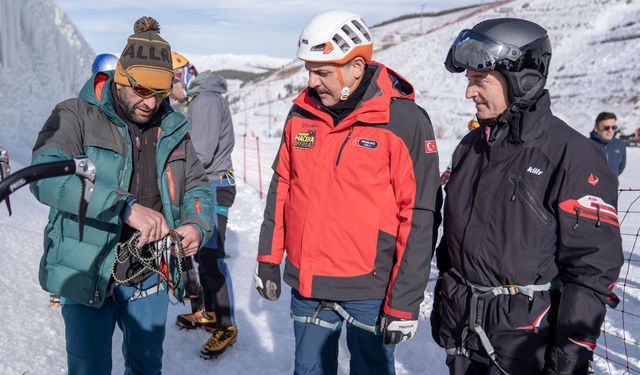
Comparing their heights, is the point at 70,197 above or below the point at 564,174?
below

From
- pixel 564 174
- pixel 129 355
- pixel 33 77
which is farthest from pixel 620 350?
pixel 33 77

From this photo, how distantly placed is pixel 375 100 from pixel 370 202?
1.79 feet

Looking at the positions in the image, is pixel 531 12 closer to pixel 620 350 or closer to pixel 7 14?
pixel 7 14

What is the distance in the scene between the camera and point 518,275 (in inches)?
94.9

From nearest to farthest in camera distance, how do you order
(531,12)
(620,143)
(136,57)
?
(136,57)
(620,143)
(531,12)

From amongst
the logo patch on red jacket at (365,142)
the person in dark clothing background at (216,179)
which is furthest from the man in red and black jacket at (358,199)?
the person in dark clothing background at (216,179)

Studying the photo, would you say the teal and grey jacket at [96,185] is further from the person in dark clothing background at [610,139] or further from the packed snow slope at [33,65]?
the packed snow slope at [33,65]

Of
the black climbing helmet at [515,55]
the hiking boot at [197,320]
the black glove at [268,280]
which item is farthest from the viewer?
the hiking boot at [197,320]

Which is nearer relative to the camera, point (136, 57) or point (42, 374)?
point (136, 57)

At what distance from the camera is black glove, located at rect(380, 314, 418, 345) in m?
2.82

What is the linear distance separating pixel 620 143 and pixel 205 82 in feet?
19.9

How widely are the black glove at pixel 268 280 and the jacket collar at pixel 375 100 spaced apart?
3.17 feet

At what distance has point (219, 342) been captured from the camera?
4680 millimetres

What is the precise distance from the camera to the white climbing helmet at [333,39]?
283 cm
